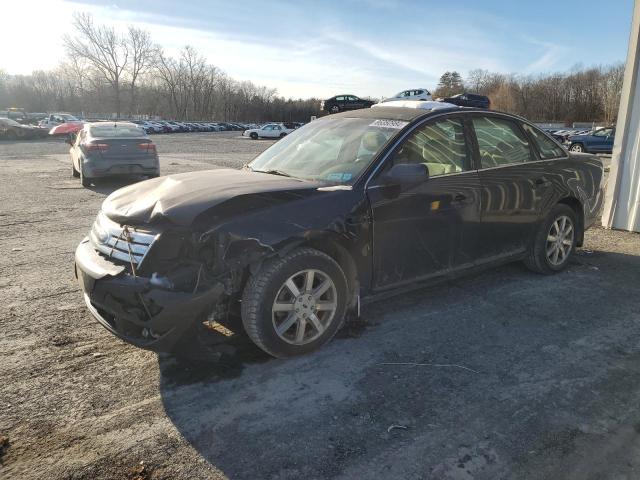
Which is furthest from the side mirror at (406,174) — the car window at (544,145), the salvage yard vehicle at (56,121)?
the salvage yard vehicle at (56,121)

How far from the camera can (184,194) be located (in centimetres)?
306

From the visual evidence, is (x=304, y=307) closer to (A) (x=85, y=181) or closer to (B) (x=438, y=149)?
(B) (x=438, y=149)

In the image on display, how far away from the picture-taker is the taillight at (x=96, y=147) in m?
10.3

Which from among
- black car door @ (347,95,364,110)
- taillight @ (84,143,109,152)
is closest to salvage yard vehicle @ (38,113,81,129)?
black car door @ (347,95,364,110)

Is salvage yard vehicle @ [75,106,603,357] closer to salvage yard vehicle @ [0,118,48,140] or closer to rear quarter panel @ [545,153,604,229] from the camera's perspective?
rear quarter panel @ [545,153,604,229]

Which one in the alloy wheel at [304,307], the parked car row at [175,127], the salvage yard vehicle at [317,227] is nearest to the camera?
the salvage yard vehicle at [317,227]

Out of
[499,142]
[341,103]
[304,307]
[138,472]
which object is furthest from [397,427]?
[341,103]

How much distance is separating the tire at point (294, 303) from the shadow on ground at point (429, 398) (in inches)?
6.3

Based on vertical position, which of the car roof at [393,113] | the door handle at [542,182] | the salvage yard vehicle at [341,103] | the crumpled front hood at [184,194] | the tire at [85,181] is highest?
the salvage yard vehicle at [341,103]

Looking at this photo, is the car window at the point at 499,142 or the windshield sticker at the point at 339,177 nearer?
the windshield sticker at the point at 339,177

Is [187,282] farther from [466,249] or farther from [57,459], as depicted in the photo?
[466,249]

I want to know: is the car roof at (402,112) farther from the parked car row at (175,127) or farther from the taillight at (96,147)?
the parked car row at (175,127)

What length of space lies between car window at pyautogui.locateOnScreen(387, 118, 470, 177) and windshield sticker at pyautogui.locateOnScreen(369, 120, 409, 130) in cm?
12

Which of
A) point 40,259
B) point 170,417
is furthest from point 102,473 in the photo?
point 40,259
